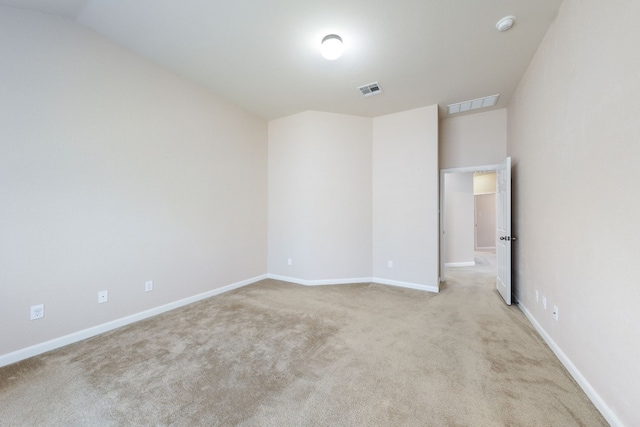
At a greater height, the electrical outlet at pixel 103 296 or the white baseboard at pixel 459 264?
the electrical outlet at pixel 103 296

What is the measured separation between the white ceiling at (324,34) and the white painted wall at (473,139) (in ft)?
2.16

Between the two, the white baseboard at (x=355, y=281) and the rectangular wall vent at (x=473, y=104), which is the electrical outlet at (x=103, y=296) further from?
the rectangular wall vent at (x=473, y=104)

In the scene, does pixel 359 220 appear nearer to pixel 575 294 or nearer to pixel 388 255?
pixel 388 255

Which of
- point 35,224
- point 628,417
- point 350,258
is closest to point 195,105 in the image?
point 35,224

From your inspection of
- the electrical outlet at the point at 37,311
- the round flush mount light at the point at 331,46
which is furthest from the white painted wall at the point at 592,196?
the electrical outlet at the point at 37,311

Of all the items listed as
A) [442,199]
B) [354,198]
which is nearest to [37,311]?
[354,198]

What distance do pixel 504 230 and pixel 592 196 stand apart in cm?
212

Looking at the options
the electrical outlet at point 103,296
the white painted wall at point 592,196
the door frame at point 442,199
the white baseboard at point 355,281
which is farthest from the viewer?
the door frame at point 442,199

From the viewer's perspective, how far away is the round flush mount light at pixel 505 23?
2152 mm

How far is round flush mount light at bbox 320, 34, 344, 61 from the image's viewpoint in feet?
7.86

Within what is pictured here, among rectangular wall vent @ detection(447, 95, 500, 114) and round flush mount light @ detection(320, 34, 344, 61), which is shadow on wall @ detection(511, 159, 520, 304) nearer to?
rectangular wall vent @ detection(447, 95, 500, 114)

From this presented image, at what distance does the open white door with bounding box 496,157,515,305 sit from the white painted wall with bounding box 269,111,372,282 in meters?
1.93

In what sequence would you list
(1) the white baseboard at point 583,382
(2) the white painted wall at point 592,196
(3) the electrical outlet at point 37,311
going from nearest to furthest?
(2) the white painted wall at point 592,196 → (1) the white baseboard at point 583,382 → (3) the electrical outlet at point 37,311

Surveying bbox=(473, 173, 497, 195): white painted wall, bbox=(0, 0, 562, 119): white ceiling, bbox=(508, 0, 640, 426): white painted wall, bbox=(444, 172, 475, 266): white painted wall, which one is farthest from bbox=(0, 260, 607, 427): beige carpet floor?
bbox=(473, 173, 497, 195): white painted wall
